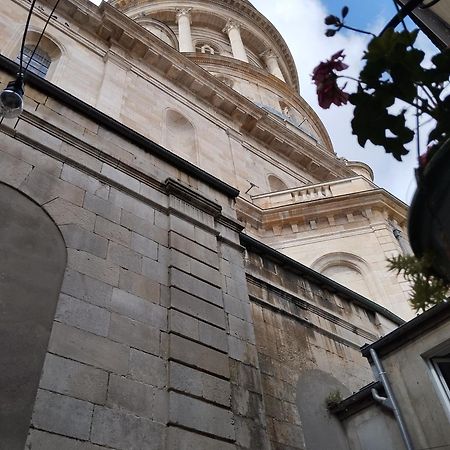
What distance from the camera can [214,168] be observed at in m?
19.6

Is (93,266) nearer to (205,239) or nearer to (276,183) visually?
(205,239)

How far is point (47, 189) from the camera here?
22.6ft

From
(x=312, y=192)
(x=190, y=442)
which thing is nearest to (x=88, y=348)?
(x=190, y=442)

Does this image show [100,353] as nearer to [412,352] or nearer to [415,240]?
[415,240]

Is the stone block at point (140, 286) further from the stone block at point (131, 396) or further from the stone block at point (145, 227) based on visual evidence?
the stone block at point (131, 396)

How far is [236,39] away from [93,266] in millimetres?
39456

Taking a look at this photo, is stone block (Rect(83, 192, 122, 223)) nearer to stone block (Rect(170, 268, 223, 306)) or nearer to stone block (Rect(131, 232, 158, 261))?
stone block (Rect(131, 232, 158, 261))

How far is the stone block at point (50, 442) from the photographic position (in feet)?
15.1

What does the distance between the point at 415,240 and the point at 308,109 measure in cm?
3436

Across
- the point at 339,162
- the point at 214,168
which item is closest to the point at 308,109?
the point at 339,162

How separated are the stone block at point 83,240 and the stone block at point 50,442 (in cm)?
234

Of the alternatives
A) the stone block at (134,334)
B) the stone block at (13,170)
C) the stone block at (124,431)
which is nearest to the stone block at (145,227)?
the stone block at (13,170)

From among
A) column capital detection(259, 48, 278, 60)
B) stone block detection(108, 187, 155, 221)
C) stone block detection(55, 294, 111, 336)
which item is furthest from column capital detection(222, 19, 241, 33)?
stone block detection(55, 294, 111, 336)

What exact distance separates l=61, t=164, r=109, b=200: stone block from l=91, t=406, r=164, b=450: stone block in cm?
310
